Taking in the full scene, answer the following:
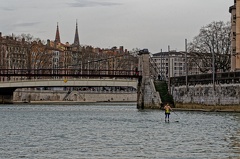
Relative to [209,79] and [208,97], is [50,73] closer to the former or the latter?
[209,79]

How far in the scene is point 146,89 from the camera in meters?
71.3

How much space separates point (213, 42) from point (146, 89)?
1556 centimetres

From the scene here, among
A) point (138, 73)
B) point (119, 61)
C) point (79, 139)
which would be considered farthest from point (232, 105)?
point (119, 61)

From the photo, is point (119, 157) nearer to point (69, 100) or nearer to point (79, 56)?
point (69, 100)

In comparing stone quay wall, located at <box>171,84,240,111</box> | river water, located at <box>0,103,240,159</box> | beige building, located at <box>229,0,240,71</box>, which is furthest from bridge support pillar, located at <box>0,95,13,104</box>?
river water, located at <box>0,103,240,159</box>

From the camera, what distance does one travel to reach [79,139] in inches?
1210

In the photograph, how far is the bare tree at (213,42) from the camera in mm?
83812

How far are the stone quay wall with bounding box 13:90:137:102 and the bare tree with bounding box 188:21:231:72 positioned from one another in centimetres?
3884

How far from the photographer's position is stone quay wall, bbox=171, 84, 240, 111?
189ft

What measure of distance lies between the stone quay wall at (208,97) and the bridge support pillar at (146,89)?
75.9 inches

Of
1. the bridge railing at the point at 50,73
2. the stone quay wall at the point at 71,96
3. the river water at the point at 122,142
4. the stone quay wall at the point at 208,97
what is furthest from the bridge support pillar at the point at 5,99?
the river water at the point at 122,142

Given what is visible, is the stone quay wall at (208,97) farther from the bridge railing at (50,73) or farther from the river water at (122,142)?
the river water at (122,142)

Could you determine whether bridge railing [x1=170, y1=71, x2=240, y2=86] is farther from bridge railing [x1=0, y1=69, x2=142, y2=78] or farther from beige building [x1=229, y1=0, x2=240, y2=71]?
beige building [x1=229, y1=0, x2=240, y2=71]

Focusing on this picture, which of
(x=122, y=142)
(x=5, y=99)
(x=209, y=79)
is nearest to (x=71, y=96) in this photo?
(x=5, y=99)
